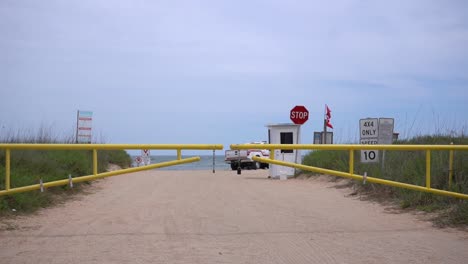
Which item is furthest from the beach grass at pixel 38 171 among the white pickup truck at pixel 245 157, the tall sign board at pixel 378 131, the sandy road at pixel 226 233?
the white pickup truck at pixel 245 157

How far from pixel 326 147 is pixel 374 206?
3785mm

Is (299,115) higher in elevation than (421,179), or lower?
higher

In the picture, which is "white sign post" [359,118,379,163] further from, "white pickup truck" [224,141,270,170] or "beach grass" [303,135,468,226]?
"white pickup truck" [224,141,270,170]

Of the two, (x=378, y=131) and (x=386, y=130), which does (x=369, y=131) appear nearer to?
(x=378, y=131)

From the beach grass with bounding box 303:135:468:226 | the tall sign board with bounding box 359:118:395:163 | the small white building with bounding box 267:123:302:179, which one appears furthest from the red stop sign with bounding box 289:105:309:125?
the tall sign board with bounding box 359:118:395:163

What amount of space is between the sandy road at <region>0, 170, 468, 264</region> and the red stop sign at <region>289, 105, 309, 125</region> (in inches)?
344

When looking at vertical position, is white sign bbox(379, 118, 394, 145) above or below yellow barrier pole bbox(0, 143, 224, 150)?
above

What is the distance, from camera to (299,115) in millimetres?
22875

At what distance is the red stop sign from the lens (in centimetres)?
2278

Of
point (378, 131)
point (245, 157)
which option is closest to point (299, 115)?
point (378, 131)

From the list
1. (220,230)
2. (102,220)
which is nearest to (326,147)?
(220,230)

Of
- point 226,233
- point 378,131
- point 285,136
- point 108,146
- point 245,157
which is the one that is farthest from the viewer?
point 245,157

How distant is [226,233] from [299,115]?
14.2 metres

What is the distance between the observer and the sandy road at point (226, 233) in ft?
24.4
